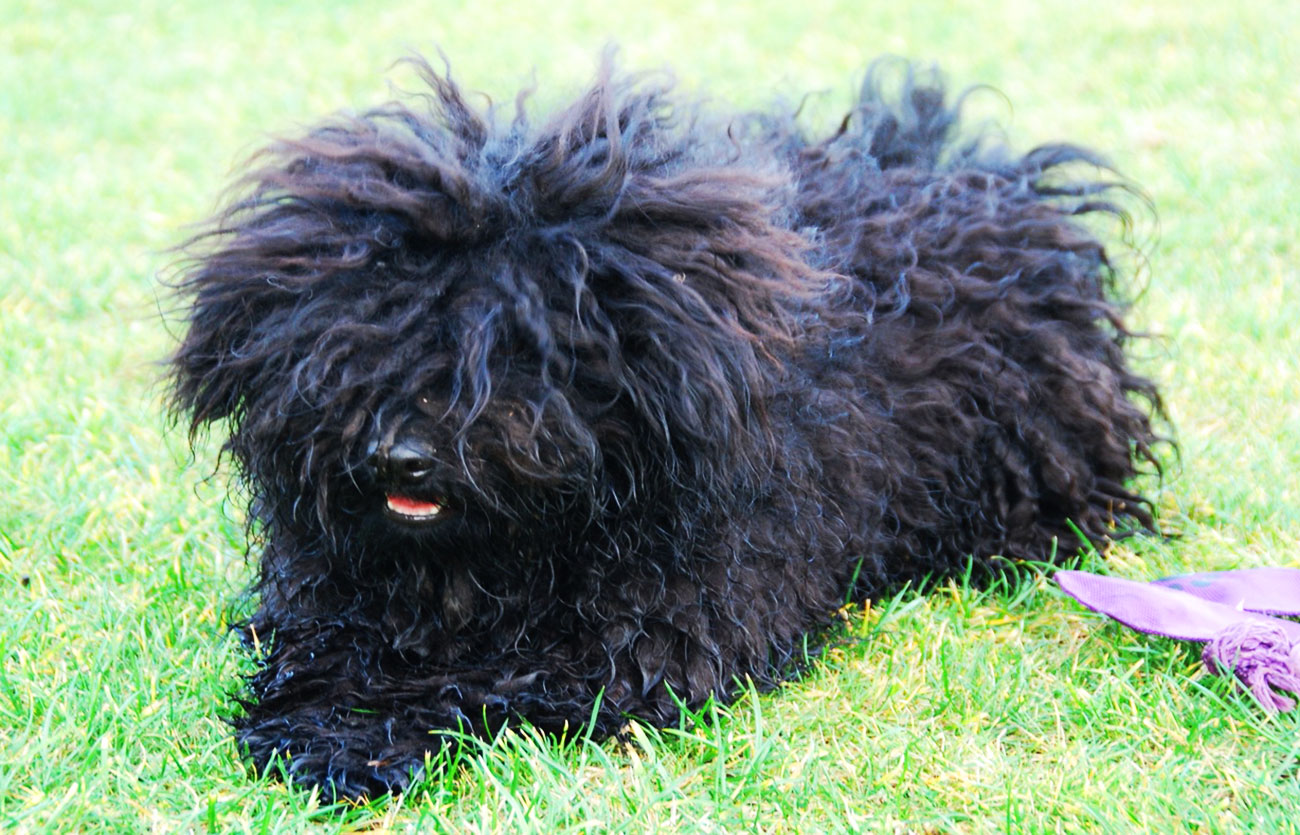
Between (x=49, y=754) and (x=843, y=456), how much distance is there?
1986 millimetres

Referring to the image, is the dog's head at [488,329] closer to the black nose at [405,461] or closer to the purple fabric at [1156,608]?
the black nose at [405,461]

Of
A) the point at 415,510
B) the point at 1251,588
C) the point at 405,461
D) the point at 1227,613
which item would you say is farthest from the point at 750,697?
the point at 1251,588

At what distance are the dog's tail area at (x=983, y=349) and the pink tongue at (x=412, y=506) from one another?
52.2 inches

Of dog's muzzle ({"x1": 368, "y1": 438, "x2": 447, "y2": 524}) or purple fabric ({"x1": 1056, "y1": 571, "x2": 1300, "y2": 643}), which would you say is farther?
purple fabric ({"x1": 1056, "y1": 571, "x2": 1300, "y2": 643})

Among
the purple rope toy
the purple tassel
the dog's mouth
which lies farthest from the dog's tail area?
the dog's mouth

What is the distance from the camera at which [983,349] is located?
406cm

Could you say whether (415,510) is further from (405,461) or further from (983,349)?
(983,349)

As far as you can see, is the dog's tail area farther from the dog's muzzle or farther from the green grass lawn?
the dog's muzzle

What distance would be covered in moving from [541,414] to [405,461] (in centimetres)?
28

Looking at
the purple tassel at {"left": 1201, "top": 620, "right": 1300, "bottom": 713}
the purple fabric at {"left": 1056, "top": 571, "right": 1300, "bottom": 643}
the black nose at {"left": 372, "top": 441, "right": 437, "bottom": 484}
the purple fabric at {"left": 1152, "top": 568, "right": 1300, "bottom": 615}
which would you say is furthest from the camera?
the purple fabric at {"left": 1152, "top": 568, "right": 1300, "bottom": 615}

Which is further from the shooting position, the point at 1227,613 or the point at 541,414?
the point at 1227,613

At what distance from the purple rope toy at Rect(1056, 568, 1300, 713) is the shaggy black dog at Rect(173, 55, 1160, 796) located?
60cm

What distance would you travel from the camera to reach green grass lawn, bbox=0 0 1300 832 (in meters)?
2.94

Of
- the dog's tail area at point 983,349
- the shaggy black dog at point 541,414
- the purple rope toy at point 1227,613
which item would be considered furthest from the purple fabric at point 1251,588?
the shaggy black dog at point 541,414
